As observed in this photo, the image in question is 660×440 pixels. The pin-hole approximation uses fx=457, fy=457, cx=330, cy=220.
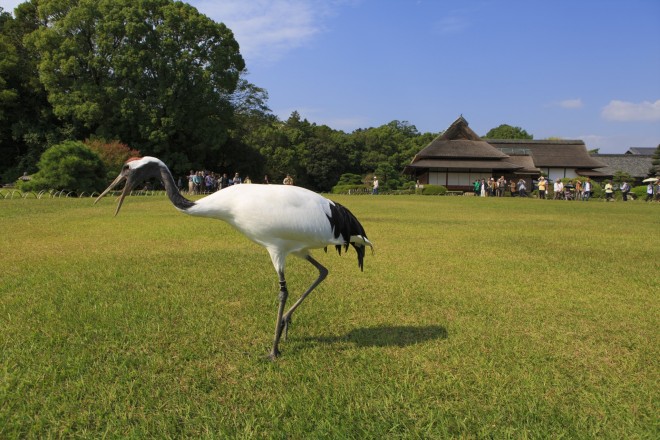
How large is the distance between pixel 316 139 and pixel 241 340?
5448cm

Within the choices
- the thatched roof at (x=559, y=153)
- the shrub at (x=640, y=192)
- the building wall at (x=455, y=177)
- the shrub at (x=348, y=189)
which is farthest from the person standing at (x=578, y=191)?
the shrub at (x=348, y=189)

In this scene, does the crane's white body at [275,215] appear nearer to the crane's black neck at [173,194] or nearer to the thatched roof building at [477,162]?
the crane's black neck at [173,194]

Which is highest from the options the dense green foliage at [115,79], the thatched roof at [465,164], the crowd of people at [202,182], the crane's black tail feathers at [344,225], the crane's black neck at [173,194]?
the dense green foliage at [115,79]

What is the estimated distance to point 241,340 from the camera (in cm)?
430

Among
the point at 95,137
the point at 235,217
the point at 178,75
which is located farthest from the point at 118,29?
the point at 235,217

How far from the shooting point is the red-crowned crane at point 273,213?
377 centimetres

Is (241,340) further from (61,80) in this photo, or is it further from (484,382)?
(61,80)

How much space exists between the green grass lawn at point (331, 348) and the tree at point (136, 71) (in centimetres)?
2927

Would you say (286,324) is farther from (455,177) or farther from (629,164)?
(629,164)

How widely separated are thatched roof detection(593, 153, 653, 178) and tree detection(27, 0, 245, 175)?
1769 inches

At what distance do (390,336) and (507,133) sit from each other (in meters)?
94.2

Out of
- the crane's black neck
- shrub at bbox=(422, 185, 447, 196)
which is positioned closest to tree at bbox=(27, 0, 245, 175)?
shrub at bbox=(422, 185, 447, 196)

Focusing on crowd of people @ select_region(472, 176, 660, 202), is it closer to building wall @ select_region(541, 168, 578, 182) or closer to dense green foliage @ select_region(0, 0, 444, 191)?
building wall @ select_region(541, 168, 578, 182)

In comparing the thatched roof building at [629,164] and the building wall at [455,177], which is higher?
the thatched roof building at [629,164]
